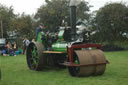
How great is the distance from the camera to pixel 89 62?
593 centimetres

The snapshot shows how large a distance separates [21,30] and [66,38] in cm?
2179

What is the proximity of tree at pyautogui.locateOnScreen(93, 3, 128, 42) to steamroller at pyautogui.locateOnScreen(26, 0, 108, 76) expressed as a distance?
11648 mm

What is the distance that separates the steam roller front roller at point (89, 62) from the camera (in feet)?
19.3

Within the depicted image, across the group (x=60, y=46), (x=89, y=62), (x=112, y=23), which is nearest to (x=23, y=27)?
(x=112, y=23)

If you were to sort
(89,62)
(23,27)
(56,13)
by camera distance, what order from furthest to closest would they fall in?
(56,13), (23,27), (89,62)

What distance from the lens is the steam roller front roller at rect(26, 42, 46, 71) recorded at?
7.47 m

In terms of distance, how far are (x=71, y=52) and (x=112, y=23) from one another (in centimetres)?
1409

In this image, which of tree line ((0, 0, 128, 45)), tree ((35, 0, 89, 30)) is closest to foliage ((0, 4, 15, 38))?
tree line ((0, 0, 128, 45))

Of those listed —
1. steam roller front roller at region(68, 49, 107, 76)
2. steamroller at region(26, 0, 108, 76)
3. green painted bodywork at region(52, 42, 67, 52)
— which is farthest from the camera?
green painted bodywork at region(52, 42, 67, 52)

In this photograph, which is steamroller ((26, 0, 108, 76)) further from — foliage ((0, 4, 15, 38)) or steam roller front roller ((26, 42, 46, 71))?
foliage ((0, 4, 15, 38))

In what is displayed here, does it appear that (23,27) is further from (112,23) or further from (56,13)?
(112,23)

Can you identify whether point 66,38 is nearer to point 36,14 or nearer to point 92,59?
point 92,59

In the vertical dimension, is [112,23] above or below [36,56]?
above

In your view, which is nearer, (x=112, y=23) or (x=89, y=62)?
(x=89, y=62)
